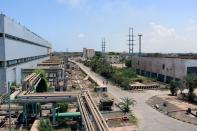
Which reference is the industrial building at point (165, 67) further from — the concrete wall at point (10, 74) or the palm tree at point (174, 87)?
the concrete wall at point (10, 74)

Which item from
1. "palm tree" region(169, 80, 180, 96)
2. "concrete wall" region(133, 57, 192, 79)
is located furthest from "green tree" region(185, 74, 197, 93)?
"concrete wall" region(133, 57, 192, 79)

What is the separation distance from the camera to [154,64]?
79.4 metres

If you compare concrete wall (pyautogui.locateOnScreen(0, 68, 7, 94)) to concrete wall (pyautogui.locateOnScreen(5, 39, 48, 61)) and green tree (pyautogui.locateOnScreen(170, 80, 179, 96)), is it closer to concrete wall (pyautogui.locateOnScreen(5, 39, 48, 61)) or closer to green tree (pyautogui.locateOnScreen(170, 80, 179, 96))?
concrete wall (pyautogui.locateOnScreen(5, 39, 48, 61))

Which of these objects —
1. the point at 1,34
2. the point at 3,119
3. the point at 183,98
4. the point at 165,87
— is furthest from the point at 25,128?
the point at 165,87

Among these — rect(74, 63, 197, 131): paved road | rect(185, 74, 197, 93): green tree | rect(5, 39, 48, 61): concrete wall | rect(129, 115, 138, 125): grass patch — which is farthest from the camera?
rect(185, 74, 197, 93): green tree

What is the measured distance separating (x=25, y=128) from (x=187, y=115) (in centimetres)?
2056

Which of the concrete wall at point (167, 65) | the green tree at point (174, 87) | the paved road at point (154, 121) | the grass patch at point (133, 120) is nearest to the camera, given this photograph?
the paved road at point (154, 121)

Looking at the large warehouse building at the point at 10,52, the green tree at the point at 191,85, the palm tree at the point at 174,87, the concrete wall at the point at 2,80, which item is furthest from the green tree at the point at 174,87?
the concrete wall at the point at 2,80

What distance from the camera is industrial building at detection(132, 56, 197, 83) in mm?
64000

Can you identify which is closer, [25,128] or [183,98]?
[25,128]

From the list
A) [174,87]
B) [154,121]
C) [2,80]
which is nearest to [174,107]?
[154,121]

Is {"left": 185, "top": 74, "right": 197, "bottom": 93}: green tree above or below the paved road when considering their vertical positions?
above

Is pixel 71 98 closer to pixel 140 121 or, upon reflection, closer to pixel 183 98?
pixel 140 121

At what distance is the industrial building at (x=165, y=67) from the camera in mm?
64000
